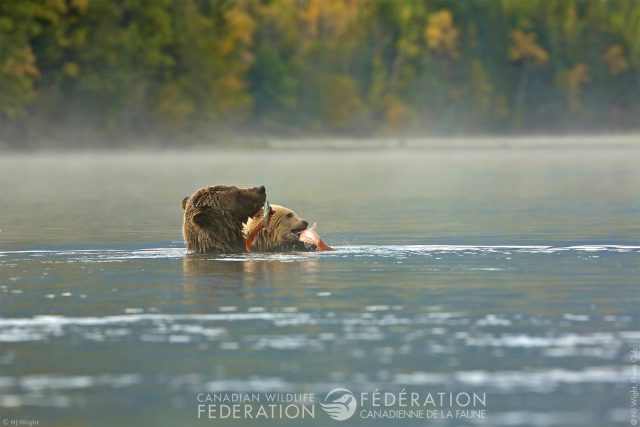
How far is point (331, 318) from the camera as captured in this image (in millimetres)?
11773

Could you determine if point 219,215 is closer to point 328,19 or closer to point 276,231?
point 276,231

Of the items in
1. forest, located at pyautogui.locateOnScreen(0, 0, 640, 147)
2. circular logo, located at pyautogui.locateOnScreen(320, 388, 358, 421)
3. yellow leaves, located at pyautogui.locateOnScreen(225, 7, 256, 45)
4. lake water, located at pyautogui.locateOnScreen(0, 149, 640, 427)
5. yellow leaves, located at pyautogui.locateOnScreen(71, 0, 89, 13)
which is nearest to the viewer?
circular logo, located at pyautogui.locateOnScreen(320, 388, 358, 421)

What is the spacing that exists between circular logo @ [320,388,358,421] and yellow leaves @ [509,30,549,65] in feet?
480

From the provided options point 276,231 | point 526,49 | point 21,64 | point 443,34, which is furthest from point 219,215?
point 526,49

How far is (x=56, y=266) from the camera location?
16.2 m

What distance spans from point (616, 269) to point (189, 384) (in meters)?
7.13

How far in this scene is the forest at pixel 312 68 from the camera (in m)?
83.4

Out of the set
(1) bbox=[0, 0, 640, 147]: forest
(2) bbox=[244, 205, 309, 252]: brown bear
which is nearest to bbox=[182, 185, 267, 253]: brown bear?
(2) bbox=[244, 205, 309, 252]: brown bear

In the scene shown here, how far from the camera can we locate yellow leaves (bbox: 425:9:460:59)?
14312cm

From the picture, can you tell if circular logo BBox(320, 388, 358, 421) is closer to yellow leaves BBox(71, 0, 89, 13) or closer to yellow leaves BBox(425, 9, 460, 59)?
yellow leaves BBox(71, 0, 89, 13)

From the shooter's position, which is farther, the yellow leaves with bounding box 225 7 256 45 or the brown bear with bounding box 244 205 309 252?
the yellow leaves with bounding box 225 7 256 45

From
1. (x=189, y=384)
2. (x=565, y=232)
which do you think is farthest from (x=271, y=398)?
(x=565, y=232)

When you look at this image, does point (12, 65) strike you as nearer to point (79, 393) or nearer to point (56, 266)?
point (56, 266)

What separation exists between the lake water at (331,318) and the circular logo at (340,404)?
6cm
